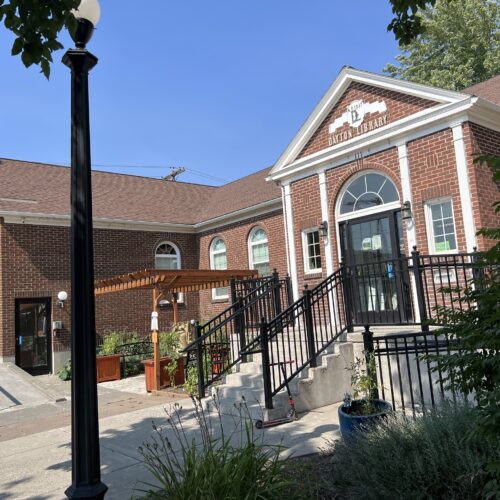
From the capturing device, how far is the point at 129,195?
19078 millimetres

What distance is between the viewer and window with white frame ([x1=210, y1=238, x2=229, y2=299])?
1753cm

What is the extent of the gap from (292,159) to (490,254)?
979 centimetres

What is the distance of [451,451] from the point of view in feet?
10.5

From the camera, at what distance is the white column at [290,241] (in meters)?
12.0

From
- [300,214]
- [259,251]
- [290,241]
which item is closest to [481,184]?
[300,214]

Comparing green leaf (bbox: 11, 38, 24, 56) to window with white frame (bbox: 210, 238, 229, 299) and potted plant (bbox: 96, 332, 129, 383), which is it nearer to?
potted plant (bbox: 96, 332, 129, 383)

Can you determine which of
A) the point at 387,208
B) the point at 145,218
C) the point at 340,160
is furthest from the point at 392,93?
the point at 145,218

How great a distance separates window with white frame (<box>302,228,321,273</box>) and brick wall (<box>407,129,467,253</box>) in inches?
112

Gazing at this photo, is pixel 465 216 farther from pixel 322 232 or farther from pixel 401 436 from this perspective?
pixel 401 436

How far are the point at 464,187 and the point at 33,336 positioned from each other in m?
12.6

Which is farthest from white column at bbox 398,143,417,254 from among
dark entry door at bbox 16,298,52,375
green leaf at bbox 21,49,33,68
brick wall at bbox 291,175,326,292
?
dark entry door at bbox 16,298,52,375

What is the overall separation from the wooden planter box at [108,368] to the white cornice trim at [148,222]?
508 cm

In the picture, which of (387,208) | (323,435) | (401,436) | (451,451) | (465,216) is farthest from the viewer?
(387,208)

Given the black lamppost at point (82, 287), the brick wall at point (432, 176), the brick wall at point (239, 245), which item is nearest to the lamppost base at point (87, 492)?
the black lamppost at point (82, 287)
